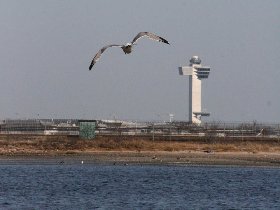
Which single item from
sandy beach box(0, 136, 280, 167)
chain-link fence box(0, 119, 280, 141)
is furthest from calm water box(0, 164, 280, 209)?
chain-link fence box(0, 119, 280, 141)

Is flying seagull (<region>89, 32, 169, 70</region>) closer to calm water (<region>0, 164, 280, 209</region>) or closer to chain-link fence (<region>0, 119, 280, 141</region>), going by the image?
calm water (<region>0, 164, 280, 209</region>)

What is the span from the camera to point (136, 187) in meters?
50.1

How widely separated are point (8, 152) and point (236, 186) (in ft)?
88.8

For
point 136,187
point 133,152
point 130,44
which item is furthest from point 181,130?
point 130,44

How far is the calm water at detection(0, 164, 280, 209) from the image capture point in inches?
1645

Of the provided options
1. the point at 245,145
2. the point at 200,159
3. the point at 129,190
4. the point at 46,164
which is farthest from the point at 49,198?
the point at 245,145

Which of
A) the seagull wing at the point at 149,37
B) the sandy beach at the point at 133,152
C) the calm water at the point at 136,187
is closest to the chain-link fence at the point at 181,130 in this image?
the sandy beach at the point at 133,152

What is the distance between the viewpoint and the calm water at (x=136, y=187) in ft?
137

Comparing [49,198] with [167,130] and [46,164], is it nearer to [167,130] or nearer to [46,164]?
[46,164]

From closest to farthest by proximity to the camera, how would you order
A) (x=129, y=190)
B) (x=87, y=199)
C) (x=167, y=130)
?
(x=87, y=199) < (x=129, y=190) < (x=167, y=130)

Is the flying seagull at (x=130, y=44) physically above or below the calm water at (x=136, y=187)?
above

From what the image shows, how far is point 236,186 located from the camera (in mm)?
51312

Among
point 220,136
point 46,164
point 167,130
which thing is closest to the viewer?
point 46,164

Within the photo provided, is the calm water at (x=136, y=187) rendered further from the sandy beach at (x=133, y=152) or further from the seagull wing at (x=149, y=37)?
the seagull wing at (x=149, y=37)
